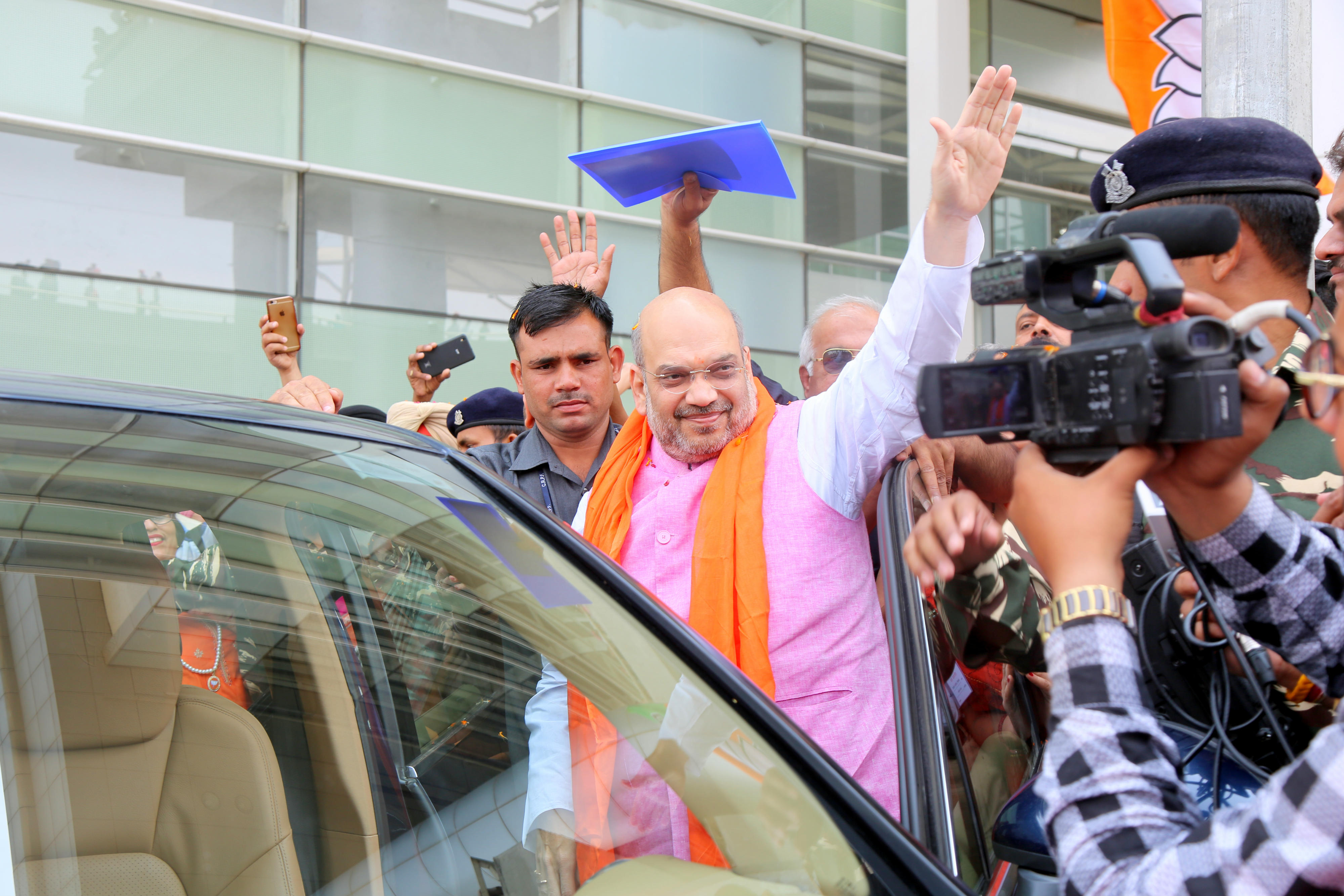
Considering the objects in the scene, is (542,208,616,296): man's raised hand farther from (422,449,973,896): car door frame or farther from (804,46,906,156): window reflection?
(804,46,906,156): window reflection

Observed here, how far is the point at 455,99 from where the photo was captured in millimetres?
8203

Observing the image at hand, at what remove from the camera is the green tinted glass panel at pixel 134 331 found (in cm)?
659

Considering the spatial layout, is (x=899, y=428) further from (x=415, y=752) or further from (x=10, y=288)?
(x=10, y=288)

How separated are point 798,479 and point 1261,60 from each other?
112 inches

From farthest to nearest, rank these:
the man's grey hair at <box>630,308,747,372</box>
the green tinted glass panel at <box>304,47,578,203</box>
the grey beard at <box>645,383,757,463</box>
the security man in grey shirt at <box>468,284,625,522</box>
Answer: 1. the green tinted glass panel at <box>304,47,578,203</box>
2. the security man in grey shirt at <box>468,284,625,522</box>
3. the man's grey hair at <box>630,308,747,372</box>
4. the grey beard at <box>645,383,757,463</box>

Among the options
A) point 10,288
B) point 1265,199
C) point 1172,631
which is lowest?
point 1172,631

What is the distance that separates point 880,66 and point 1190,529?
10.2 meters

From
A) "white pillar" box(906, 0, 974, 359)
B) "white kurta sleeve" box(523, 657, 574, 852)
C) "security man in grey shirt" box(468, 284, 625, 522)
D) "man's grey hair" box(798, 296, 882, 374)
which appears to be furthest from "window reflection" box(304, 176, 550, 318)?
"white kurta sleeve" box(523, 657, 574, 852)

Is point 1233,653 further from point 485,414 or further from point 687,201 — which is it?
point 485,414

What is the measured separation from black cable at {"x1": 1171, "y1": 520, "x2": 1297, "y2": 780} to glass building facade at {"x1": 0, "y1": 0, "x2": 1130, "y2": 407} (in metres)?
5.41

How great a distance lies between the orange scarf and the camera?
1896 mm

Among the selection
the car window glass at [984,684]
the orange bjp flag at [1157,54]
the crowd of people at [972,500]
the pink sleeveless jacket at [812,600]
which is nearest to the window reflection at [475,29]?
the orange bjp flag at [1157,54]

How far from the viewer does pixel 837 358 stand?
10.5 ft

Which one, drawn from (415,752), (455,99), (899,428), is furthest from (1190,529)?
(455,99)
